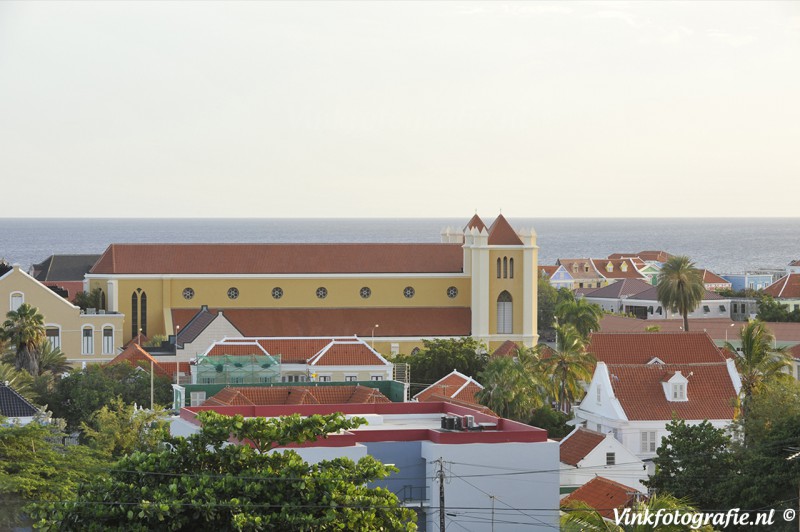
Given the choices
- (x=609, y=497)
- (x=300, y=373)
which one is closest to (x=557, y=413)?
(x=300, y=373)

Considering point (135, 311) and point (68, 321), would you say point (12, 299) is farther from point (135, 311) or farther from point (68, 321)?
point (135, 311)

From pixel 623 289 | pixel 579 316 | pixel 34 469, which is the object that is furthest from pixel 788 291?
pixel 34 469

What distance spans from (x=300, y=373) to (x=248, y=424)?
34.3 metres

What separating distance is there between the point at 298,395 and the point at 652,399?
12593 mm

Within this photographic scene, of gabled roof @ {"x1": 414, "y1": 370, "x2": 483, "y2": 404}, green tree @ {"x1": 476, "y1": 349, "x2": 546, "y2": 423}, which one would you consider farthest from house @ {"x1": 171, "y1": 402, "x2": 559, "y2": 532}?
gabled roof @ {"x1": 414, "y1": 370, "x2": 483, "y2": 404}

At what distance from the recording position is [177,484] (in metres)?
23.0

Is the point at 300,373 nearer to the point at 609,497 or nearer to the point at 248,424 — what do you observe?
the point at 609,497

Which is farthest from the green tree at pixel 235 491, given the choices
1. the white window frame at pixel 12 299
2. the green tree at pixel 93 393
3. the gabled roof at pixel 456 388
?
the white window frame at pixel 12 299

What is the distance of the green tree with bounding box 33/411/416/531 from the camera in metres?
22.6

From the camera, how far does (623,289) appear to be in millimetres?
117312

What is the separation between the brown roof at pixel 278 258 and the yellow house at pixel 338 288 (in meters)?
0.05

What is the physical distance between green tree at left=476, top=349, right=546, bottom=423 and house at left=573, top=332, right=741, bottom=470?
5.92 ft

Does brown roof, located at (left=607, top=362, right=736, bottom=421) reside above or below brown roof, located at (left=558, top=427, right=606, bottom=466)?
above

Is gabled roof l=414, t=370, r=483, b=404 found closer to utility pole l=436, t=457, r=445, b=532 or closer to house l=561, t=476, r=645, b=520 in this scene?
house l=561, t=476, r=645, b=520
